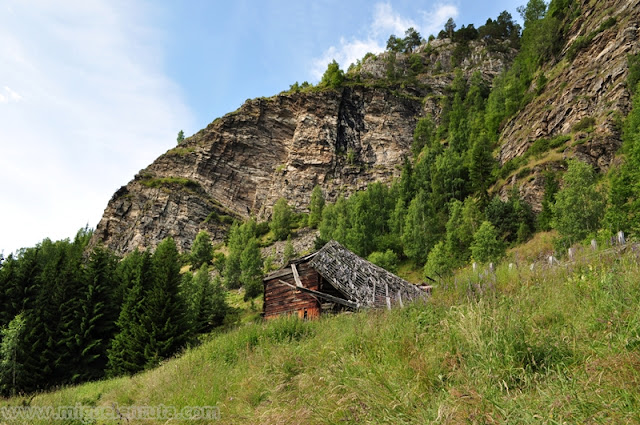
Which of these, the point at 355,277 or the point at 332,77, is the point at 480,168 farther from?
the point at 332,77

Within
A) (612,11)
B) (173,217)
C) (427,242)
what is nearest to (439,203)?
(427,242)

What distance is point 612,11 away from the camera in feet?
142

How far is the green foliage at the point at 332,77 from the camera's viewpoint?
98188 mm

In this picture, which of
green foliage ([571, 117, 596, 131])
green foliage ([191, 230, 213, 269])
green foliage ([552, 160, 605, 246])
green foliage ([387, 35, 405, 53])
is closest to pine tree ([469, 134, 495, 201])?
green foliage ([571, 117, 596, 131])

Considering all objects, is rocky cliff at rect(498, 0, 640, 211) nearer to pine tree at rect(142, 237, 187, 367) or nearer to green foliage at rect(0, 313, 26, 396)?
pine tree at rect(142, 237, 187, 367)

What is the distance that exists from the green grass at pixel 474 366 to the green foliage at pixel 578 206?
24597 millimetres

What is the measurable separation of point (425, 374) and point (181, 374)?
5.94m

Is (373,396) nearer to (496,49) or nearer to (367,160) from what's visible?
(367,160)

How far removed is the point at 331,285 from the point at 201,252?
56.4 metres

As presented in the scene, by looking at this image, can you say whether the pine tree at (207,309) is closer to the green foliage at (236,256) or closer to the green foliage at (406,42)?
the green foliage at (236,256)

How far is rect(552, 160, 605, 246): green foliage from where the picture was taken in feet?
83.6

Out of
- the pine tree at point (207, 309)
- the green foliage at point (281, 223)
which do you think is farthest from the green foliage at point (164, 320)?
the green foliage at point (281, 223)

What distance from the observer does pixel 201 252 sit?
2726 inches

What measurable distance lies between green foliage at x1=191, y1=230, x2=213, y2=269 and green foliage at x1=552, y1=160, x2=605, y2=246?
198 ft
